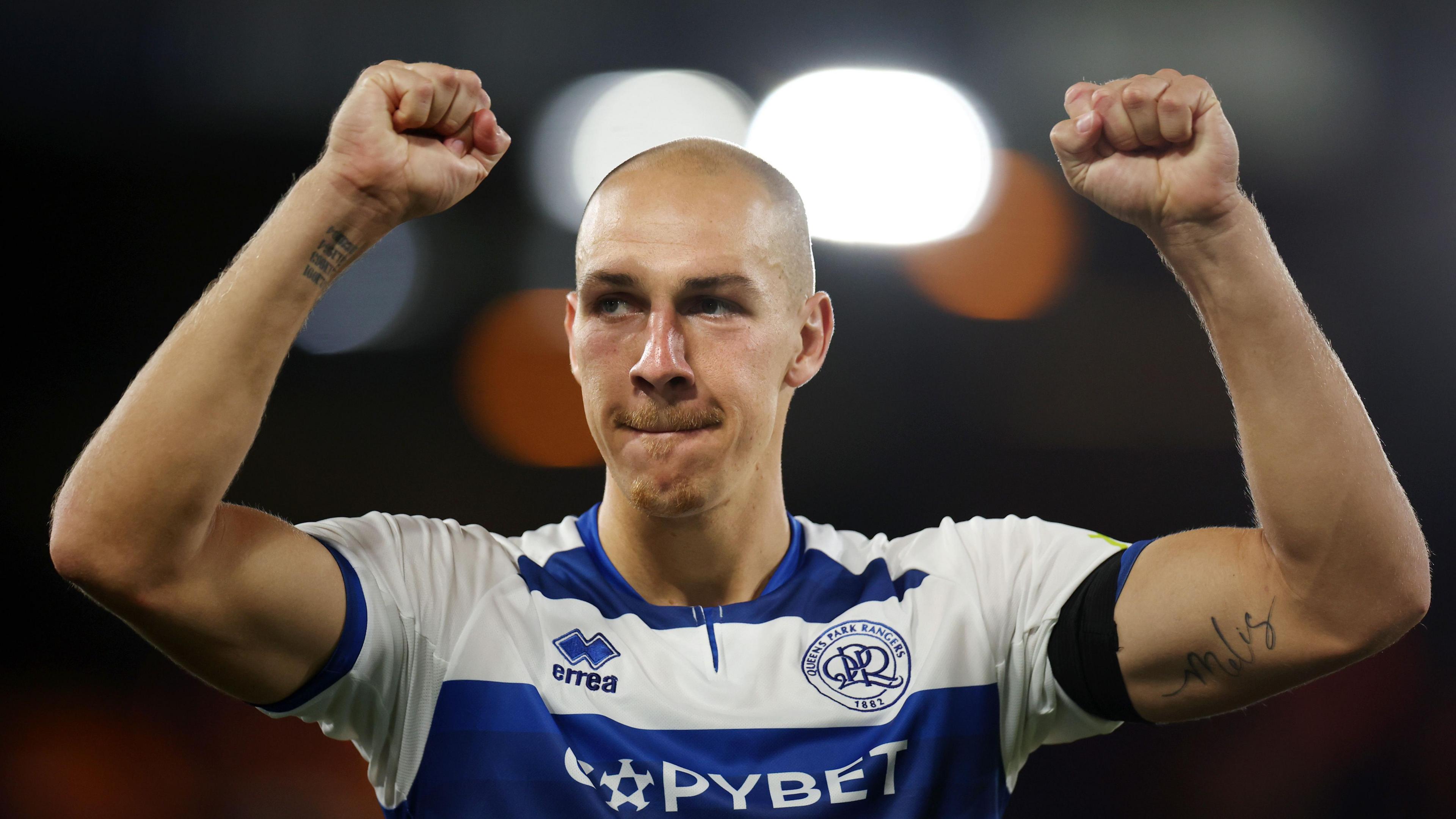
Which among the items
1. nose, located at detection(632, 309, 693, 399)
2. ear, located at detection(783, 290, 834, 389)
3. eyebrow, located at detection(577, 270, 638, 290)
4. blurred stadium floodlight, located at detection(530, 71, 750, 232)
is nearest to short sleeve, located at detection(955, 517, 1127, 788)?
ear, located at detection(783, 290, 834, 389)

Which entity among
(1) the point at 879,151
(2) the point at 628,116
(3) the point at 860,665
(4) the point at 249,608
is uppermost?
(2) the point at 628,116

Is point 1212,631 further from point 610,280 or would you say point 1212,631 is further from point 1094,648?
point 610,280

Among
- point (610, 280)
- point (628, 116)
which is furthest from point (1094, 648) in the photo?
point (628, 116)

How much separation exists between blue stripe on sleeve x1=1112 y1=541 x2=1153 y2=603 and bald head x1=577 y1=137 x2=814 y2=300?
632 millimetres

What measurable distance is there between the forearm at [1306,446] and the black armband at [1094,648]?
238mm

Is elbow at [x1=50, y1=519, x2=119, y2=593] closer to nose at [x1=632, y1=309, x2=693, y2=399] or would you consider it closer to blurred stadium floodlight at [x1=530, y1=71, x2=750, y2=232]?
nose at [x1=632, y1=309, x2=693, y2=399]

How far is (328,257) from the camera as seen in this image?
3.63 ft

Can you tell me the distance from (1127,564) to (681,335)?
697 mm

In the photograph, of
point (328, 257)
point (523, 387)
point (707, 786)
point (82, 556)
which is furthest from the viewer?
point (523, 387)

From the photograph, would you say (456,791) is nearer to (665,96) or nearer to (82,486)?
(82,486)

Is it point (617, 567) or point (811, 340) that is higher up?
point (811, 340)

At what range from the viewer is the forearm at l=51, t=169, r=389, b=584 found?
3.24 feet

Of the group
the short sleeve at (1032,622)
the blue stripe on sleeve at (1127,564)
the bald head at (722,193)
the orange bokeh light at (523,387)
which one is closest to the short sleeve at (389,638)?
the bald head at (722,193)

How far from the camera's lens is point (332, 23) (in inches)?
142
